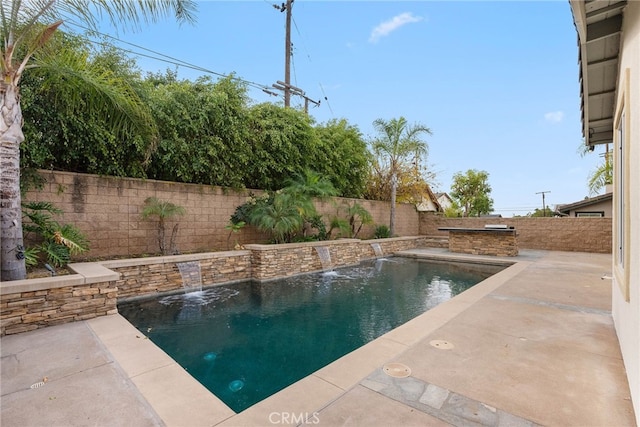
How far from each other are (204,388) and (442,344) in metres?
2.46

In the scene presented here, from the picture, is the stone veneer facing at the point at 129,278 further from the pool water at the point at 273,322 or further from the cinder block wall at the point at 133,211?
the cinder block wall at the point at 133,211

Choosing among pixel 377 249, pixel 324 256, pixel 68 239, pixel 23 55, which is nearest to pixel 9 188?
pixel 68 239

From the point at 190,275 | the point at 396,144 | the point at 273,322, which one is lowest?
the point at 273,322

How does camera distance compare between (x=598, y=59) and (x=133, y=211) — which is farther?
(x=133, y=211)

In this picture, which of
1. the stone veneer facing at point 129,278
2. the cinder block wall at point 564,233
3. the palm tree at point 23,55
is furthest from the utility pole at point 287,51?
the cinder block wall at point 564,233

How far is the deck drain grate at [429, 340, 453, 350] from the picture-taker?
3.26 m

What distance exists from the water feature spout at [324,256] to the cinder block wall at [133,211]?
5.88 ft

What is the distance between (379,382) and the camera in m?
2.56

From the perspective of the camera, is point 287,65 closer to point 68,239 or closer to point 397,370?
point 68,239

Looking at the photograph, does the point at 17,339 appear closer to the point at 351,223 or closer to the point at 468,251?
the point at 351,223

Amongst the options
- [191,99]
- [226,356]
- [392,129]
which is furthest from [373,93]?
[226,356]

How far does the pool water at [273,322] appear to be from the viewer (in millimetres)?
3430

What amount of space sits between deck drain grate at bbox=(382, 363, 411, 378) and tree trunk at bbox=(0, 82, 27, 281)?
5.04 metres

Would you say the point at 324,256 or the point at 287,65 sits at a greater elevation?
the point at 287,65
